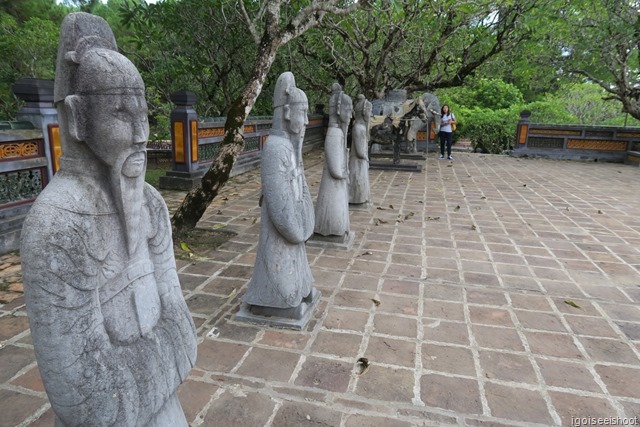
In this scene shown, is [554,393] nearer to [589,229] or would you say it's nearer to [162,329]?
[162,329]

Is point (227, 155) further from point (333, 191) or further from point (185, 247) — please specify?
point (333, 191)

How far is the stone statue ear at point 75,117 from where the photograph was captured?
129 centimetres

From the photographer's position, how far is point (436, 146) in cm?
1623

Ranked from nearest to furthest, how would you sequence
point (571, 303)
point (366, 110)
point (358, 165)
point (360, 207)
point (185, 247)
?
1. point (571, 303)
2. point (185, 247)
3. point (358, 165)
4. point (360, 207)
5. point (366, 110)

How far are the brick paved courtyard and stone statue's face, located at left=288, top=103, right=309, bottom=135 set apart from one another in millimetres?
1533

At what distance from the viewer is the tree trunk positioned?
16.8 feet

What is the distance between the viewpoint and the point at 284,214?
3230 millimetres

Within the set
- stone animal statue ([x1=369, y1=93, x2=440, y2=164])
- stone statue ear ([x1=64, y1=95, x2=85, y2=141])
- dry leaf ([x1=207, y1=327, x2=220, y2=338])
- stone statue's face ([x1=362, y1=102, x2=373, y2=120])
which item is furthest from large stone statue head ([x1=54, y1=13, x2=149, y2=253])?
stone animal statue ([x1=369, y1=93, x2=440, y2=164])

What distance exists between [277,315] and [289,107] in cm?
163

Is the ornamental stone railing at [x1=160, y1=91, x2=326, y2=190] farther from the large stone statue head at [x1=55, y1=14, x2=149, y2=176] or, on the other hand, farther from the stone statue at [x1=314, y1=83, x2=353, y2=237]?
the large stone statue head at [x1=55, y1=14, x2=149, y2=176]

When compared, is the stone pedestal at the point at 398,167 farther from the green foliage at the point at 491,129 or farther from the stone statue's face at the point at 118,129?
the stone statue's face at the point at 118,129

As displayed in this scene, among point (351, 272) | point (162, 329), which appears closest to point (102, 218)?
point (162, 329)

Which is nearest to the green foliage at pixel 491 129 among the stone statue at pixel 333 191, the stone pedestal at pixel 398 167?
the stone pedestal at pixel 398 167

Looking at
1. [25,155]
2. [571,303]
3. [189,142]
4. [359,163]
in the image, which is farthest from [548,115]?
[25,155]
